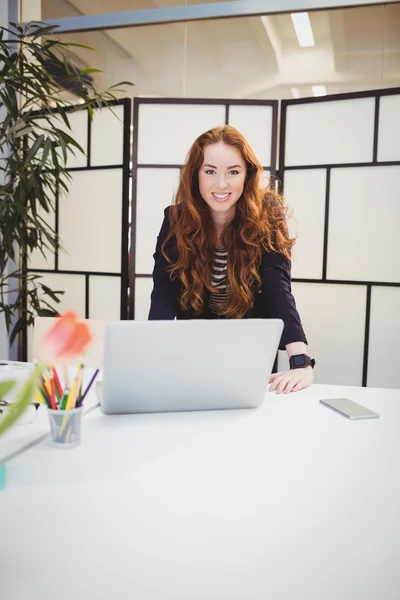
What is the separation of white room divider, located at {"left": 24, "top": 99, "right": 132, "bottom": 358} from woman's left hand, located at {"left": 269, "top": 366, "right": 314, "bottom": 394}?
6.37ft

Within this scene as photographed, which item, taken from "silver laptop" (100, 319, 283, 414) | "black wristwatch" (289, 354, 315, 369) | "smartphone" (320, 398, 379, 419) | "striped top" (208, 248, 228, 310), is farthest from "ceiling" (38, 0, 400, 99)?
"silver laptop" (100, 319, 283, 414)

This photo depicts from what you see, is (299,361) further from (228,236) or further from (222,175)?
(222,175)

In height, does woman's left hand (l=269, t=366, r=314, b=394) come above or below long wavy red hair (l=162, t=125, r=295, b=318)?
below

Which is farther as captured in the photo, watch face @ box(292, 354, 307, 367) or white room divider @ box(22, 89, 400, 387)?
white room divider @ box(22, 89, 400, 387)

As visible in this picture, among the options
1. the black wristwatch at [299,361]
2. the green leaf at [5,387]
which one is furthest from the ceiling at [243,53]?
the green leaf at [5,387]

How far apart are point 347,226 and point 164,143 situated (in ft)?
4.04

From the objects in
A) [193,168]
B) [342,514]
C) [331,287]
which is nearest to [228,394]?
[342,514]

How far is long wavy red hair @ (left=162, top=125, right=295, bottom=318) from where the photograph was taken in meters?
1.84

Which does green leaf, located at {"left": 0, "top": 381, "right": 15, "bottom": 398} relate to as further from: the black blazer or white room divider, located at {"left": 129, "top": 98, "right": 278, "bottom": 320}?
white room divider, located at {"left": 129, "top": 98, "right": 278, "bottom": 320}

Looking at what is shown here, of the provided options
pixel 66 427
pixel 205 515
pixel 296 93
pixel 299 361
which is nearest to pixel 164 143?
pixel 296 93

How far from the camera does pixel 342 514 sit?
2.22 feet

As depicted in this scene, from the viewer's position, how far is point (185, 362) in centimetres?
104

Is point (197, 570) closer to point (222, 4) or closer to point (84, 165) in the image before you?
point (84, 165)

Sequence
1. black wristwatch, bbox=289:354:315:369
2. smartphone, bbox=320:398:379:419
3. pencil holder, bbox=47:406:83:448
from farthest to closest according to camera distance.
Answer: black wristwatch, bbox=289:354:315:369 → smartphone, bbox=320:398:379:419 → pencil holder, bbox=47:406:83:448
